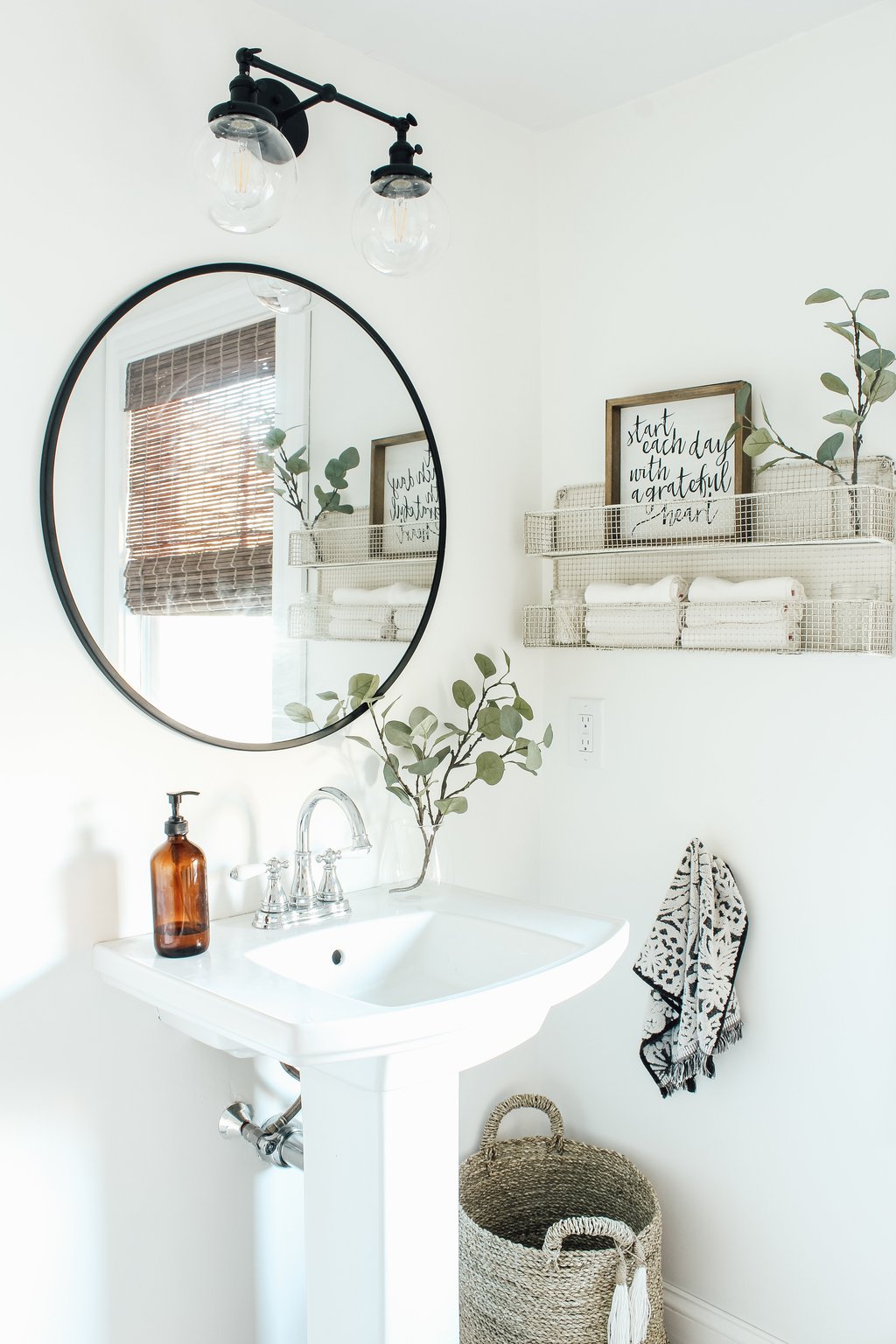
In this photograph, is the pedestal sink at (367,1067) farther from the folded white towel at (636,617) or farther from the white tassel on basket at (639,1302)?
the folded white towel at (636,617)

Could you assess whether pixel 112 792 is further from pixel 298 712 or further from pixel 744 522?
pixel 744 522

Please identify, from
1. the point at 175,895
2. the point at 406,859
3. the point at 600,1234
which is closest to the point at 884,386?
the point at 406,859

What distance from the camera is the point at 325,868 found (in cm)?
160

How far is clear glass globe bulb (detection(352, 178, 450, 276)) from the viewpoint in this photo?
1.51 metres

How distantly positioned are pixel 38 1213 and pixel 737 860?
1.22m

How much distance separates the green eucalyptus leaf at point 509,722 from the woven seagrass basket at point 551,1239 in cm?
74

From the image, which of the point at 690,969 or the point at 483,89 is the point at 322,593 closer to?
the point at 690,969

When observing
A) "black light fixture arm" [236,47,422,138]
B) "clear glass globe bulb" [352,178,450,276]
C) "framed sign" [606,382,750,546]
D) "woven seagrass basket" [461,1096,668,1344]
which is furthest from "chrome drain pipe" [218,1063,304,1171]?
"black light fixture arm" [236,47,422,138]

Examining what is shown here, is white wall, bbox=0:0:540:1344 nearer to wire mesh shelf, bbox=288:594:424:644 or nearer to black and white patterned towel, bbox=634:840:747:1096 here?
wire mesh shelf, bbox=288:594:424:644

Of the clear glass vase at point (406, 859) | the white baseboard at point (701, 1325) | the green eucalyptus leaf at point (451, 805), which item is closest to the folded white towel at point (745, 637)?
the green eucalyptus leaf at point (451, 805)

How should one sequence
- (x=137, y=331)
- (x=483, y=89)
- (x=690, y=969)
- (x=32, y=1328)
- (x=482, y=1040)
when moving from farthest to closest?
1. (x=483, y=89)
2. (x=690, y=969)
3. (x=137, y=331)
4. (x=32, y=1328)
5. (x=482, y=1040)

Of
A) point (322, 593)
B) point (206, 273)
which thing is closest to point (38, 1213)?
point (322, 593)

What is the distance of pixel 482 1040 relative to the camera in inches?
49.4

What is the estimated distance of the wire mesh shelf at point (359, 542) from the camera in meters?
1.64
